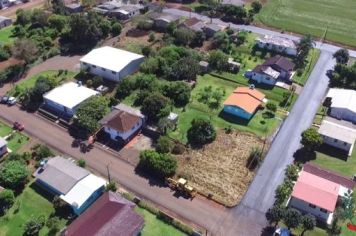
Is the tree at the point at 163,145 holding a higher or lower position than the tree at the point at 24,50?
lower

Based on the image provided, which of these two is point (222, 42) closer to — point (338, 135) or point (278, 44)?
point (278, 44)

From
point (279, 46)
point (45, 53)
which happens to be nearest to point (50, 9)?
point (45, 53)

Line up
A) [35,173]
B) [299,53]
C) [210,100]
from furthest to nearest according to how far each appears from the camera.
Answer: [299,53] → [210,100] → [35,173]

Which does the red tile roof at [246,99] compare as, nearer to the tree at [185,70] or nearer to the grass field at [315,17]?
the tree at [185,70]

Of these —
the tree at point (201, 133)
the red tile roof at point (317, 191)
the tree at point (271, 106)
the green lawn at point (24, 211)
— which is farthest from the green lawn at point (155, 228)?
the tree at point (271, 106)

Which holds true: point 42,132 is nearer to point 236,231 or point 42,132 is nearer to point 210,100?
point 210,100

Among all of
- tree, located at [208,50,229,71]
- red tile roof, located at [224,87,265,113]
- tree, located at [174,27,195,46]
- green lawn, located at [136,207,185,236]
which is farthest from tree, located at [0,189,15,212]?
tree, located at [174,27,195,46]

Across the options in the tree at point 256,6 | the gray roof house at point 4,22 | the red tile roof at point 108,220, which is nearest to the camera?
the red tile roof at point 108,220
